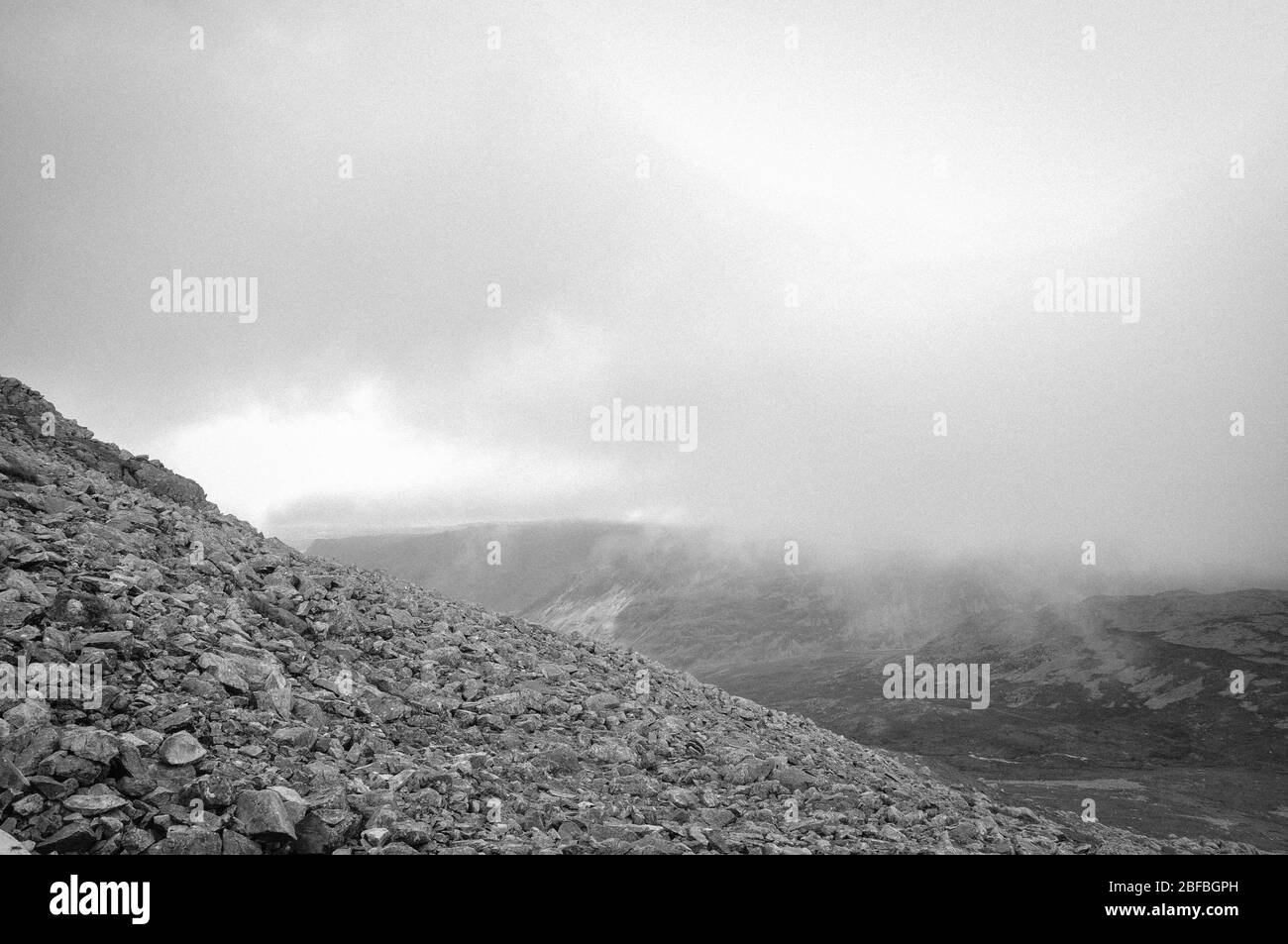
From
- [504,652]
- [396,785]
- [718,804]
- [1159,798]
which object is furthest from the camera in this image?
[1159,798]

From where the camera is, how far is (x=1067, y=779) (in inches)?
6663

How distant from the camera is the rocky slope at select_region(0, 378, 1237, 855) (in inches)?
545

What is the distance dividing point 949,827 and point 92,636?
923 inches

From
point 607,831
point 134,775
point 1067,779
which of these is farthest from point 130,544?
point 1067,779

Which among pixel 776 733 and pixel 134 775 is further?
pixel 776 733

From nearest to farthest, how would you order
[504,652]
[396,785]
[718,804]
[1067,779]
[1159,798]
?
[396,785] → [718,804] → [504,652] → [1159,798] → [1067,779]

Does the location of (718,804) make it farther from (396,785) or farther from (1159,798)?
(1159,798)

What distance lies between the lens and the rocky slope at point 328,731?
45.4 feet

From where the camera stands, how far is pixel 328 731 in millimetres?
17859

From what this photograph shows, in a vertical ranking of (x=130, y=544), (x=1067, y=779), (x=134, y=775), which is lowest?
(x=1067, y=779)
